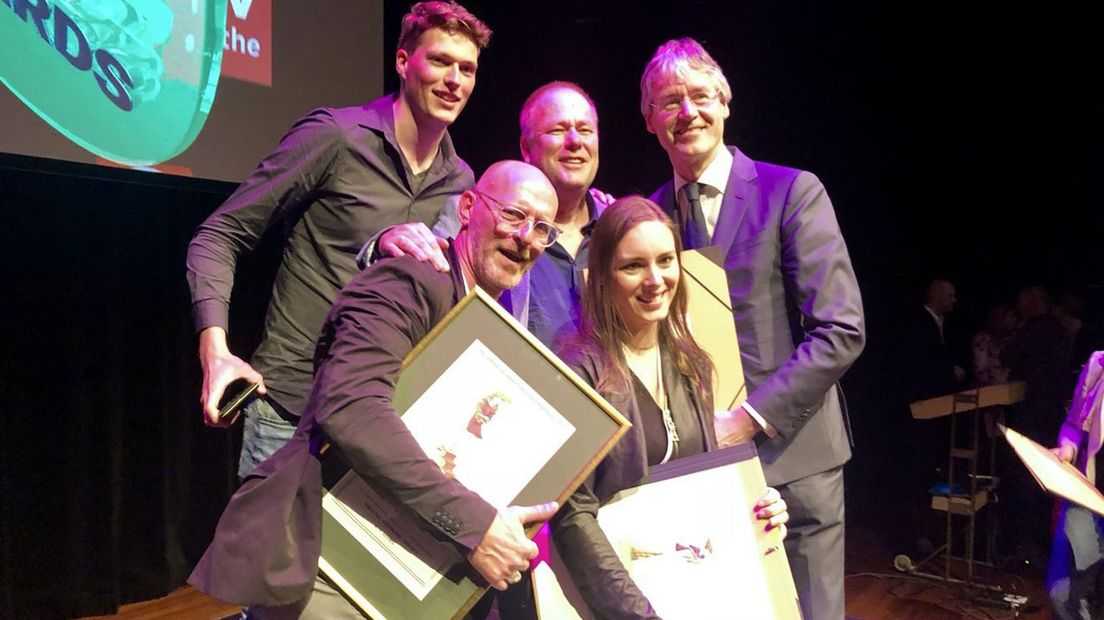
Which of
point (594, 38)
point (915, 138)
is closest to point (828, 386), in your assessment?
point (594, 38)

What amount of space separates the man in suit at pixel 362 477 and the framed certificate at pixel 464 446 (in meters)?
0.04

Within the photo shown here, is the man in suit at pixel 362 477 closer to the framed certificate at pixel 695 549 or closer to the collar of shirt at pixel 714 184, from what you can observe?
the framed certificate at pixel 695 549

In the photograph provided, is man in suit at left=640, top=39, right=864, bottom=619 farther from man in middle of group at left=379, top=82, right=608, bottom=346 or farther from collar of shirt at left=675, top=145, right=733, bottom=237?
man in middle of group at left=379, top=82, right=608, bottom=346

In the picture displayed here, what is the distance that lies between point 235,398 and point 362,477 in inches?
14.0

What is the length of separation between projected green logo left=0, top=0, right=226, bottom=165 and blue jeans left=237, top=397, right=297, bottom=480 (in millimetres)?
1942

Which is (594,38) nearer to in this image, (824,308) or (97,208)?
(97,208)

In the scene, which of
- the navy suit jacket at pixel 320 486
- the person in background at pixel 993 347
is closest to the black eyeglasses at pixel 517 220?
the navy suit jacket at pixel 320 486

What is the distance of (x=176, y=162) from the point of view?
376 cm

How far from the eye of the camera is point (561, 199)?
8.27 ft

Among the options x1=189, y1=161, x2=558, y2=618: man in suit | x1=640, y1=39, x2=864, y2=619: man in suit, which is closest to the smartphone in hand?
x1=189, y1=161, x2=558, y2=618: man in suit

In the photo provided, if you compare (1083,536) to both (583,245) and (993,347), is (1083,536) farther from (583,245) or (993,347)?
(993,347)

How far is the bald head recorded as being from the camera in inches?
72.9

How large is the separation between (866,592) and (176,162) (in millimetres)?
4777

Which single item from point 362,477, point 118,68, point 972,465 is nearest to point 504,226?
point 362,477
